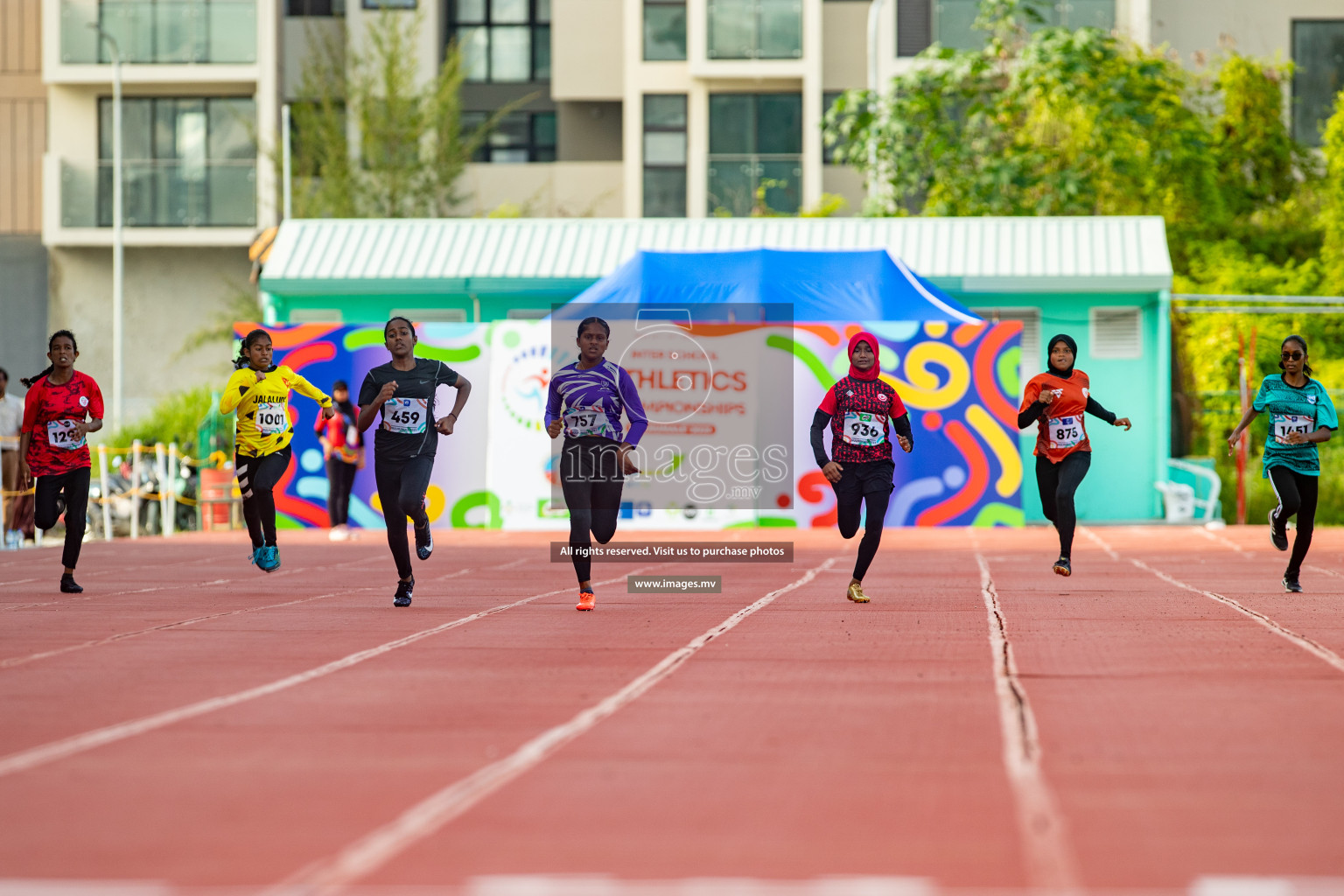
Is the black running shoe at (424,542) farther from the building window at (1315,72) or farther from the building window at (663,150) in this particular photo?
the building window at (1315,72)

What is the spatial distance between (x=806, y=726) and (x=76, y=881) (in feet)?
9.94

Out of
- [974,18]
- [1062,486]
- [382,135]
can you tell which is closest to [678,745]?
[1062,486]

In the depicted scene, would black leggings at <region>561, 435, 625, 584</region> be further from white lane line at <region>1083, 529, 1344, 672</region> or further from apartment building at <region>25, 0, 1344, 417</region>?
apartment building at <region>25, 0, 1344, 417</region>

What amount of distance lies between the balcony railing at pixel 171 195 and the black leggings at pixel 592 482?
97.0 feet

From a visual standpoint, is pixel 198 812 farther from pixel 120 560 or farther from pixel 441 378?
pixel 120 560

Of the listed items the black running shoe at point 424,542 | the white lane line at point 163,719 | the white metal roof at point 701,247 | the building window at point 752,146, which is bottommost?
the white lane line at point 163,719

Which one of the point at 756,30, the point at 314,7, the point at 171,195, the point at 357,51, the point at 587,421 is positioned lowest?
the point at 587,421

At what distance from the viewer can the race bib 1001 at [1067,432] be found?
13.4 metres

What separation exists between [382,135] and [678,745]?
33910mm

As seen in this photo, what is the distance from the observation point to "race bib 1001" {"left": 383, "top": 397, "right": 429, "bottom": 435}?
11.3 meters

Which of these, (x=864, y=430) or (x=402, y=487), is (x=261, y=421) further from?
(x=864, y=430)

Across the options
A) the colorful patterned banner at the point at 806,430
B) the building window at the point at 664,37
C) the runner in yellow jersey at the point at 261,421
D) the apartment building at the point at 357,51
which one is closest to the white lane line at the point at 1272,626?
the runner in yellow jersey at the point at 261,421

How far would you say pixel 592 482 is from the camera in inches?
423

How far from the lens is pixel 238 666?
8.59m
